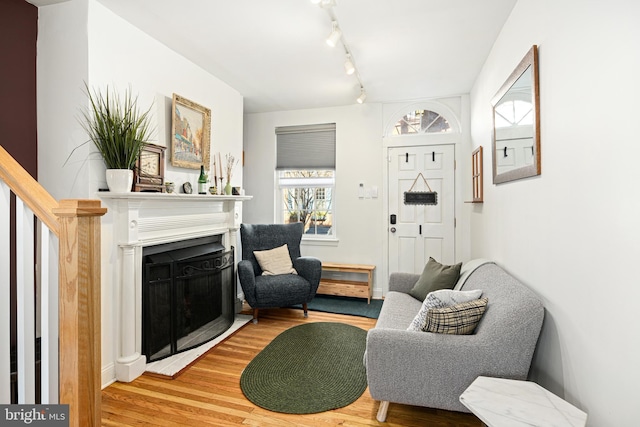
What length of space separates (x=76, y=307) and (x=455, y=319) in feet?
5.73

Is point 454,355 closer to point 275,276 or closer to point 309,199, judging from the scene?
point 275,276

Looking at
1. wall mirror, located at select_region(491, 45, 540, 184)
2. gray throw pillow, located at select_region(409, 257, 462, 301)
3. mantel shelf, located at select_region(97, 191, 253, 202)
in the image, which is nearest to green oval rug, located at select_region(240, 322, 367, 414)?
gray throw pillow, located at select_region(409, 257, 462, 301)

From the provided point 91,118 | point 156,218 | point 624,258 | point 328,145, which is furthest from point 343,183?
point 624,258

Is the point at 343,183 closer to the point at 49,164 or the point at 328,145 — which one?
the point at 328,145

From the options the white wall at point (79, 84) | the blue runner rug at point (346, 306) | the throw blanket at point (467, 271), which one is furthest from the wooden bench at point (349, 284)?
the white wall at point (79, 84)

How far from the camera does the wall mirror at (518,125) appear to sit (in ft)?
6.23

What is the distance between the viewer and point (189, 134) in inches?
127

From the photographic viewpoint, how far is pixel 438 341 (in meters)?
1.81

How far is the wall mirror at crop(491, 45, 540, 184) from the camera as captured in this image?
1.90 m

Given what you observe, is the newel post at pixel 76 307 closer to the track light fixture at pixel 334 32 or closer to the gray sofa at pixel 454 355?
the gray sofa at pixel 454 355

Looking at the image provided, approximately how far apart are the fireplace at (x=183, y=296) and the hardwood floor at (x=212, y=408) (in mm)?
313

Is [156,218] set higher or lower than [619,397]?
higher

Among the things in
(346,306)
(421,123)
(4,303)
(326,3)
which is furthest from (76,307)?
(421,123)

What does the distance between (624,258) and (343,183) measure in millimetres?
3736
